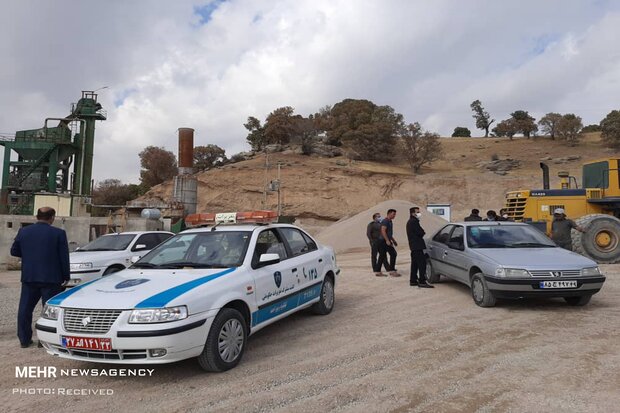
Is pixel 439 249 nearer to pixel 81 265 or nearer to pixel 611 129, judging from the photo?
pixel 81 265

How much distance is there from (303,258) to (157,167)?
49.0m

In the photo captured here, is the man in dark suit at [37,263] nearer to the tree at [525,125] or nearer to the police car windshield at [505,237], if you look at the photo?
the police car windshield at [505,237]

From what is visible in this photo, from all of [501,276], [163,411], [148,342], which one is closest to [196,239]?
[148,342]

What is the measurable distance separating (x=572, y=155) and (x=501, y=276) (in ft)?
149

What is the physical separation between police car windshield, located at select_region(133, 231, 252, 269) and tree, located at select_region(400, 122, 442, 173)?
37.7 m

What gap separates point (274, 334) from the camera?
5.39 meters

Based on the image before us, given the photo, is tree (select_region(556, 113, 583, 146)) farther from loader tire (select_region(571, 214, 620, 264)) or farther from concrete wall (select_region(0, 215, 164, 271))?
concrete wall (select_region(0, 215, 164, 271))

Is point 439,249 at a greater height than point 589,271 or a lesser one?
greater

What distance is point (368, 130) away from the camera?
4441 centimetres

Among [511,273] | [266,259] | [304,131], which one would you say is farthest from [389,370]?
[304,131]

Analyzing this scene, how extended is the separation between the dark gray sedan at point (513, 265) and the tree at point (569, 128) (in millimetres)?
50374

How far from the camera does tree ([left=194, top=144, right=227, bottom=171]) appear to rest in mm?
51469

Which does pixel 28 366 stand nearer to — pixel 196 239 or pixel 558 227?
pixel 196 239

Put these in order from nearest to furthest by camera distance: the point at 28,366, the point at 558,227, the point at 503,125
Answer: the point at 28,366 → the point at 558,227 → the point at 503,125
